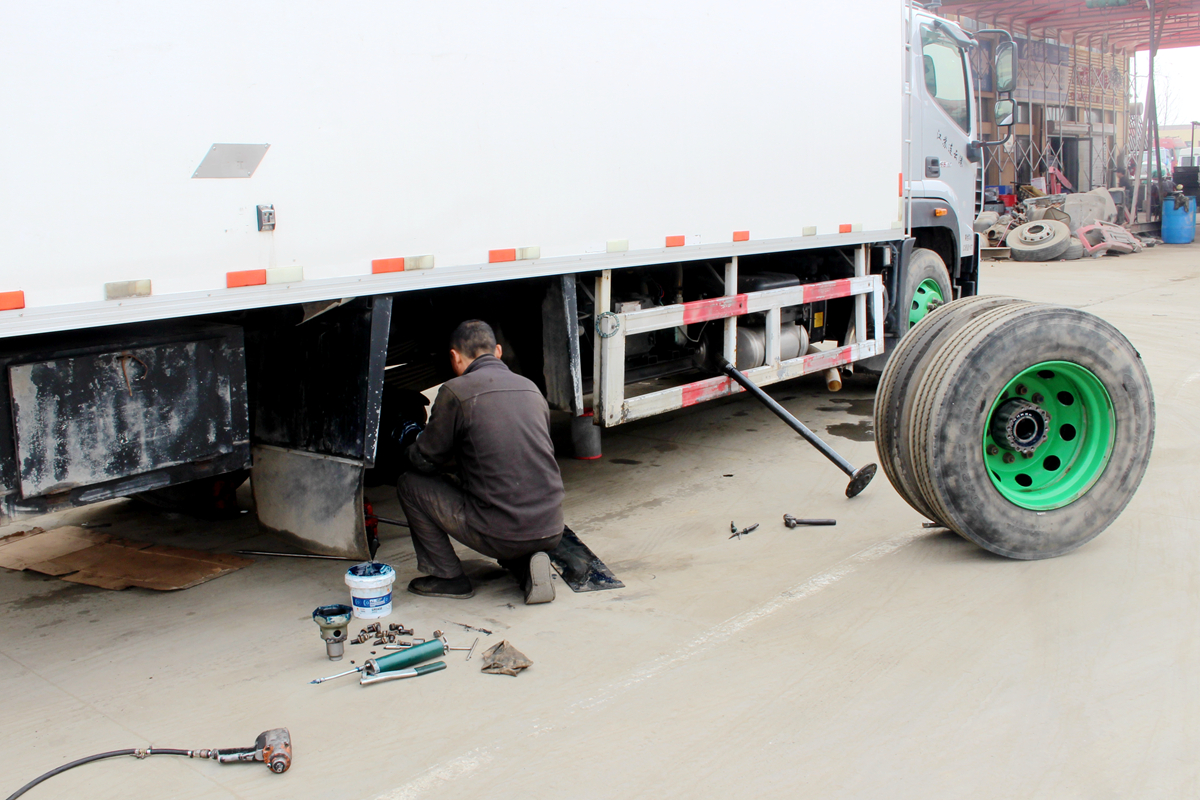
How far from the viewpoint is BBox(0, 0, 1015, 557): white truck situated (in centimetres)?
305

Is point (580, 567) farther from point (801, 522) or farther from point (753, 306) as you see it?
point (753, 306)

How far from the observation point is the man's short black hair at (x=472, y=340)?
4098 millimetres

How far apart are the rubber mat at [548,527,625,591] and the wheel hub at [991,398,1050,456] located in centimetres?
177

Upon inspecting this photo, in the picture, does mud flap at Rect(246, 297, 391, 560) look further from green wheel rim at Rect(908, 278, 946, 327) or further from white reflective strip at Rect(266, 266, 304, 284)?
green wheel rim at Rect(908, 278, 946, 327)

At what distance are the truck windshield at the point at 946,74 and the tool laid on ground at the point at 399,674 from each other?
6.27 meters

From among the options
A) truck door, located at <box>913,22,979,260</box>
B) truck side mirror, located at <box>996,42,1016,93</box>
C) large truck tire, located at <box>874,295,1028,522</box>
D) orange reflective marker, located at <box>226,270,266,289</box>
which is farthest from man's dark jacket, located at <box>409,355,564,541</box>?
truck side mirror, located at <box>996,42,1016,93</box>

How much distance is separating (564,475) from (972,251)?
15.6 ft

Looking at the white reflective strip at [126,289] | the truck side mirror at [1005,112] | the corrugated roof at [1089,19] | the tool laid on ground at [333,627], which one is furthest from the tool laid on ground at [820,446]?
the corrugated roof at [1089,19]

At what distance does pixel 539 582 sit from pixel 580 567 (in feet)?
0.99

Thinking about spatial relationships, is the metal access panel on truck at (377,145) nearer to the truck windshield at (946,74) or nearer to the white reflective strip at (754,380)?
the white reflective strip at (754,380)

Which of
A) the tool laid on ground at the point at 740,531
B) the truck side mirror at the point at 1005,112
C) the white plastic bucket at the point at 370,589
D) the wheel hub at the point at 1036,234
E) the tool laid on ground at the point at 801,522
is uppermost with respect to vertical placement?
the truck side mirror at the point at 1005,112

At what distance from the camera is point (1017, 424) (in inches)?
172

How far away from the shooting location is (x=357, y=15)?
3.68m

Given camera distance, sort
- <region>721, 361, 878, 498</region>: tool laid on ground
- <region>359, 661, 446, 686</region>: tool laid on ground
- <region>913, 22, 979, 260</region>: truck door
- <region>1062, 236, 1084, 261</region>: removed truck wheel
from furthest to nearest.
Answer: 1. <region>1062, 236, 1084, 261</region>: removed truck wheel
2. <region>913, 22, 979, 260</region>: truck door
3. <region>721, 361, 878, 498</region>: tool laid on ground
4. <region>359, 661, 446, 686</region>: tool laid on ground
